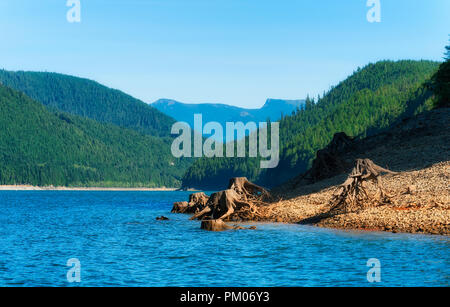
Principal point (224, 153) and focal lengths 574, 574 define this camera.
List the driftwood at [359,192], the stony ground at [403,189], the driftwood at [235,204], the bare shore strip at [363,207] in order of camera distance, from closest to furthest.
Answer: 1. the bare shore strip at [363,207]
2. the stony ground at [403,189]
3. the driftwood at [359,192]
4. the driftwood at [235,204]

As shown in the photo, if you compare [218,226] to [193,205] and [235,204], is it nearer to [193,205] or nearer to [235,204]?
[235,204]

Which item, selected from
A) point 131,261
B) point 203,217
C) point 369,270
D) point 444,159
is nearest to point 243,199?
point 203,217

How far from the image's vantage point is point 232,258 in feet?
105

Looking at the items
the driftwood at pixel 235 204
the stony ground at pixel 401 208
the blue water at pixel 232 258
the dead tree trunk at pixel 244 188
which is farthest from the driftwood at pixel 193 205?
the blue water at pixel 232 258

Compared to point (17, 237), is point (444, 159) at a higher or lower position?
higher

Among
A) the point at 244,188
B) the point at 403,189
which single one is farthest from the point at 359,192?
the point at 244,188

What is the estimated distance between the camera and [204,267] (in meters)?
29.2

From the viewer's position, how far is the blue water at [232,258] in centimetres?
2558

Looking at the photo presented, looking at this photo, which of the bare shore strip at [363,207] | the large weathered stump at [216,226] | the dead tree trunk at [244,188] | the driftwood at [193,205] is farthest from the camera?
the driftwood at [193,205]

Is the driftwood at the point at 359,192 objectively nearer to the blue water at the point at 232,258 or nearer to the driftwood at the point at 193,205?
the blue water at the point at 232,258

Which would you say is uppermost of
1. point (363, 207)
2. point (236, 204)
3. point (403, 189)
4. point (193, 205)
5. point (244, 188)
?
point (403, 189)

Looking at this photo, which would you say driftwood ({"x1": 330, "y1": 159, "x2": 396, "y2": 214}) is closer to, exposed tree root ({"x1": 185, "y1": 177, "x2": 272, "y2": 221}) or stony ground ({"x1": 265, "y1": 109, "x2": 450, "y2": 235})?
stony ground ({"x1": 265, "y1": 109, "x2": 450, "y2": 235})
